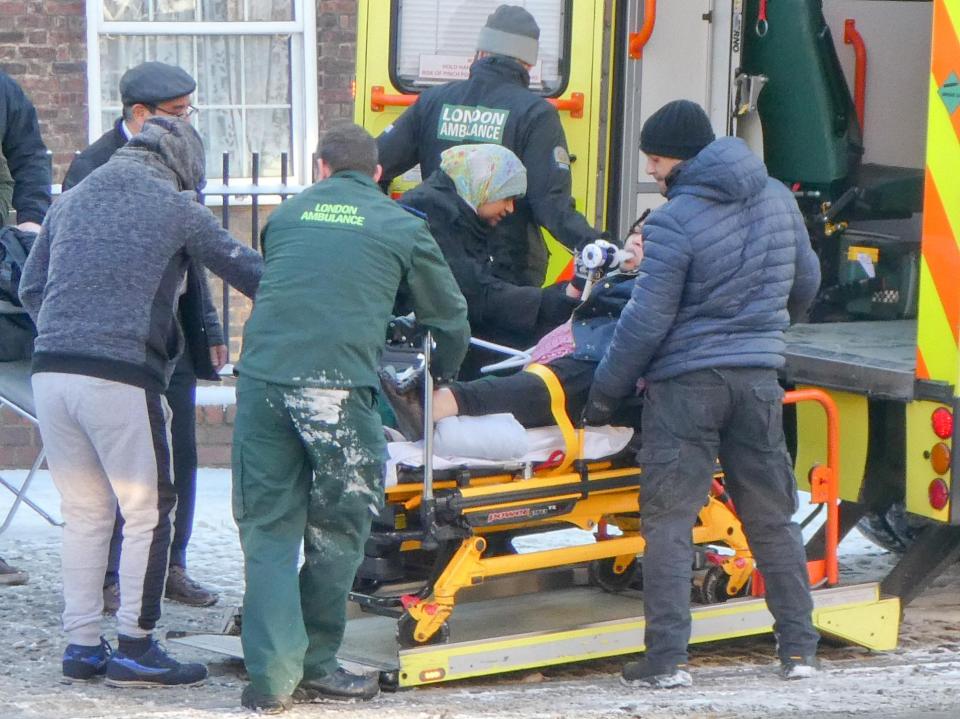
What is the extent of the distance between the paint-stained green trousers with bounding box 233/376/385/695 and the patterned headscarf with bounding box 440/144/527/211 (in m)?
1.06

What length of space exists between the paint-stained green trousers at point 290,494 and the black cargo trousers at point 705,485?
831mm

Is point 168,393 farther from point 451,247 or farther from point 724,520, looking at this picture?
point 724,520

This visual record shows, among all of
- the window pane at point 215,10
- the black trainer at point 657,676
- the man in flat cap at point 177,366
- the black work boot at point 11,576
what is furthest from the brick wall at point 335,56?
Answer: the black trainer at point 657,676

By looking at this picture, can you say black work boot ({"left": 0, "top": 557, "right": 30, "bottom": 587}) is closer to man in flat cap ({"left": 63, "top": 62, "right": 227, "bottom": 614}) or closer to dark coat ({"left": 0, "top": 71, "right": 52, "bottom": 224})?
man in flat cap ({"left": 63, "top": 62, "right": 227, "bottom": 614})

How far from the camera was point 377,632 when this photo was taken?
525cm

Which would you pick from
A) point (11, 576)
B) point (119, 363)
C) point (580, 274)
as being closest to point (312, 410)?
point (119, 363)

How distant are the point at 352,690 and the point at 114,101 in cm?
556

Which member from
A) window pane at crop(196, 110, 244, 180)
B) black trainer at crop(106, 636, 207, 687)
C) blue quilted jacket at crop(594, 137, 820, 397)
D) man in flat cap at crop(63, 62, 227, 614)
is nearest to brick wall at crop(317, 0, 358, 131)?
window pane at crop(196, 110, 244, 180)

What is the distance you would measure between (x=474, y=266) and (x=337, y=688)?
1.48 metres

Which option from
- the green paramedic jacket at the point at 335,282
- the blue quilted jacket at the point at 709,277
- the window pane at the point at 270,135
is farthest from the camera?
the window pane at the point at 270,135

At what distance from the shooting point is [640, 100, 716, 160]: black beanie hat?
496cm

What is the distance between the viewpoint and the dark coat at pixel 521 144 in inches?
225

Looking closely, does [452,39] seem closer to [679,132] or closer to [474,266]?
[474,266]

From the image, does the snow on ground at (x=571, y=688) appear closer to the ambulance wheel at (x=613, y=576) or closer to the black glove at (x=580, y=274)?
the ambulance wheel at (x=613, y=576)
